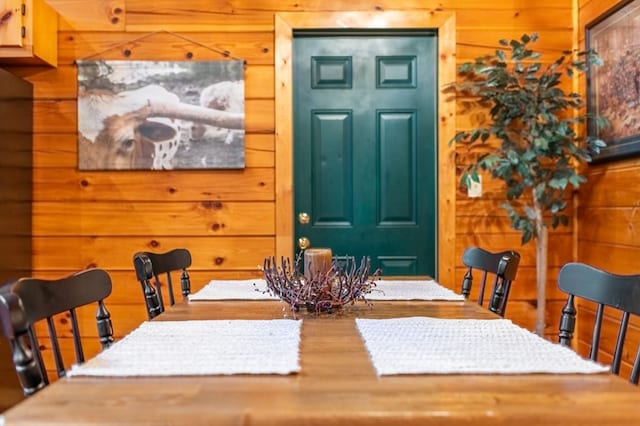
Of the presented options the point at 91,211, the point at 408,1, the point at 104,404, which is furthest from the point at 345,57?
the point at 104,404

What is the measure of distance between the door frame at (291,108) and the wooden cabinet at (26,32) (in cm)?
112

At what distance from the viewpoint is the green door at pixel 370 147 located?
280 cm

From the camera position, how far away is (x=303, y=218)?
9.09 feet

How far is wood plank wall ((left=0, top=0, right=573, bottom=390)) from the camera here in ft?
8.97

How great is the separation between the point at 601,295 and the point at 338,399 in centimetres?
79

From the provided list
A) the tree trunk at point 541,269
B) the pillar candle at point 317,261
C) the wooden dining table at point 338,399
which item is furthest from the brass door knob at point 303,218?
the wooden dining table at point 338,399

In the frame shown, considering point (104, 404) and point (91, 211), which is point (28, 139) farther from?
point (104, 404)

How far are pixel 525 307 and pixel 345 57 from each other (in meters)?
1.61

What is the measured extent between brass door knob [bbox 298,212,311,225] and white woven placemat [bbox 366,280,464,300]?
0.90 meters

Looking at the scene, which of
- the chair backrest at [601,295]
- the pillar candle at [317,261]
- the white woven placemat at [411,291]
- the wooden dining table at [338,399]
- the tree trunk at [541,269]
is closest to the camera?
the wooden dining table at [338,399]

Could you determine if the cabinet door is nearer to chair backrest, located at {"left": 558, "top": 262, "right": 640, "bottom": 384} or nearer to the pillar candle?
the pillar candle

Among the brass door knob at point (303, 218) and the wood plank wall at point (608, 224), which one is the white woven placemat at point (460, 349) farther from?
the brass door knob at point (303, 218)

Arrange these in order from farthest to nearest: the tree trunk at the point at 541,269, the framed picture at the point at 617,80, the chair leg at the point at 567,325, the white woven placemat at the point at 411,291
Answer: the tree trunk at the point at 541,269 → the framed picture at the point at 617,80 → the white woven placemat at the point at 411,291 → the chair leg at the point at 567,325

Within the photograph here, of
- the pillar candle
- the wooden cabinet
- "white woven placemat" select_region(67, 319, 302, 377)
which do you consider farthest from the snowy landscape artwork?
"white woven placemat" select_region(67, 319, 302, 377)
